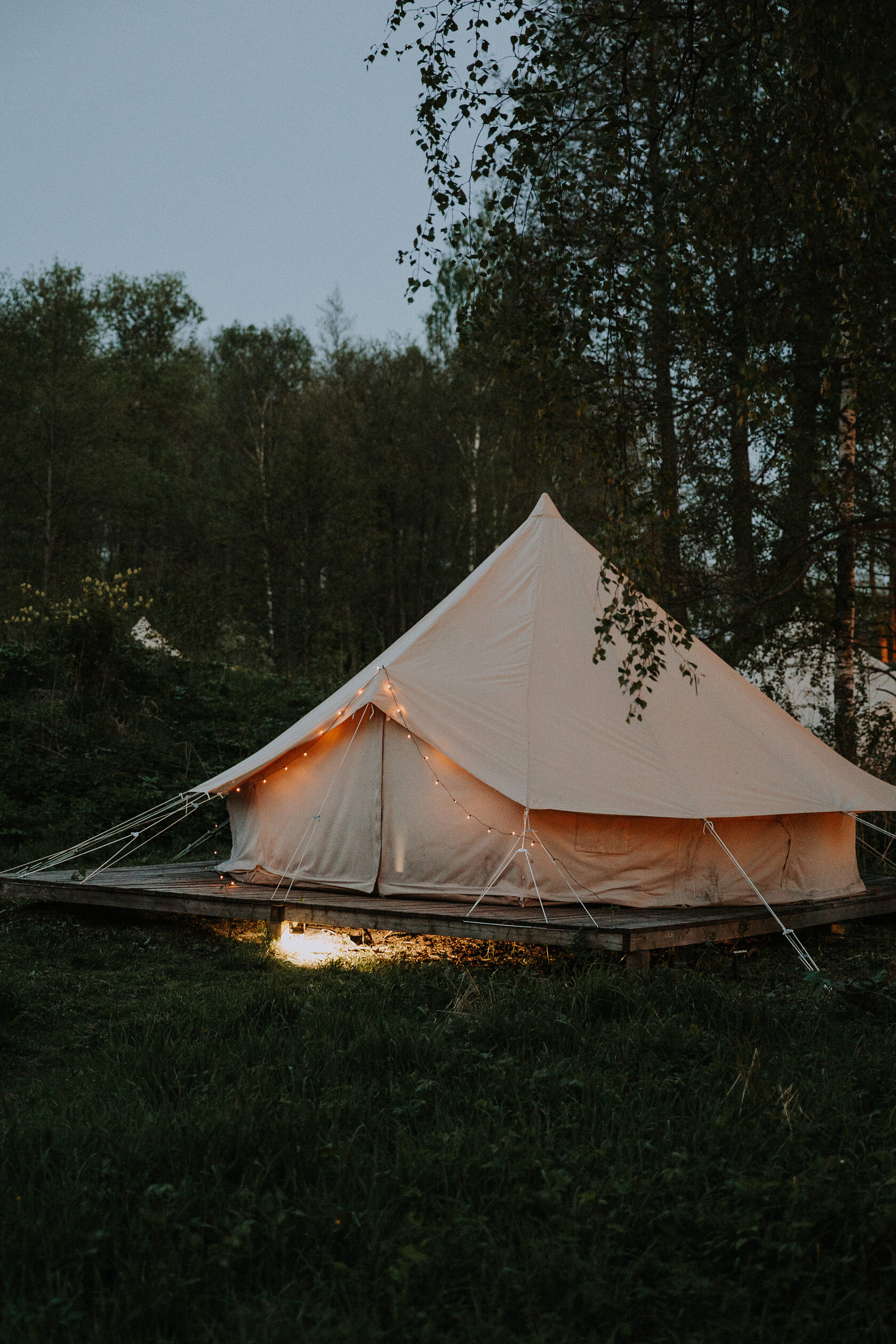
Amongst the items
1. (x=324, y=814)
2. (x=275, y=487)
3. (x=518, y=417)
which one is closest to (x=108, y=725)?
(x=518, y=417)

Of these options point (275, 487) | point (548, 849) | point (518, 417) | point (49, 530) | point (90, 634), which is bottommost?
point (548, 849)

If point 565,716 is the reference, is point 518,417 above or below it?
above

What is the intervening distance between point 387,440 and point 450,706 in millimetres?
15201

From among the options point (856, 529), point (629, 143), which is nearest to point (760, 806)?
point (856, 529)

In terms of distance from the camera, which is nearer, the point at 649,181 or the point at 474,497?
the point at 649,181

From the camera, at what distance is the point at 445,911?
575 cm

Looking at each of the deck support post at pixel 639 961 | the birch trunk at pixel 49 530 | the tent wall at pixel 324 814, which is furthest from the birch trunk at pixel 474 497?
the deck support post at pixel 639 961

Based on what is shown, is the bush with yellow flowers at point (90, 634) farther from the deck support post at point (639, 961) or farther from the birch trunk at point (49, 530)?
the deck support post at point (639, 961)

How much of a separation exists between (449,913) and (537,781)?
0.87 m

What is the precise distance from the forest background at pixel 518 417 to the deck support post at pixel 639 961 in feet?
4.50

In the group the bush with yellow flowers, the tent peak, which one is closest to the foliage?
the bush with yellow flowers

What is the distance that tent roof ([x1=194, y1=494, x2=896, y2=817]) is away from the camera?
6.05m

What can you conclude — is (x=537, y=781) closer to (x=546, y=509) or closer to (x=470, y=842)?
(x=470, y=842)

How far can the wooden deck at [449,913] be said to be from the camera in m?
5.35
